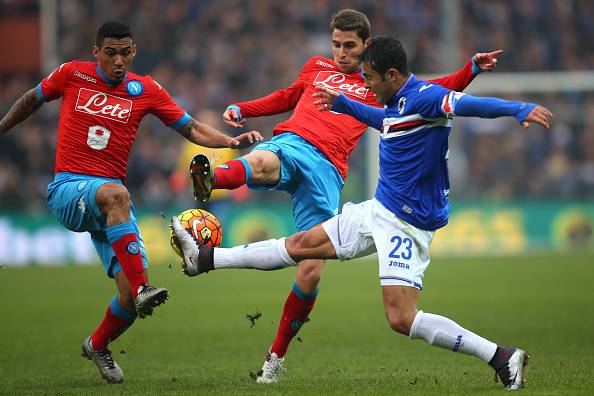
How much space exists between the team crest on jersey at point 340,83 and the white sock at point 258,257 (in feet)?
5.73

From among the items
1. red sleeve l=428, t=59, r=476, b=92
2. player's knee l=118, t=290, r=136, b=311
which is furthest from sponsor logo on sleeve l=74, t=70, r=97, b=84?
red sleeve l=428, t=59, r=476, b=92

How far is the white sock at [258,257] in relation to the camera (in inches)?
291

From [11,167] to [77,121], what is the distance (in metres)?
15.0

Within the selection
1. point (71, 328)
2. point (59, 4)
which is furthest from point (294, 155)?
point (59, 4)

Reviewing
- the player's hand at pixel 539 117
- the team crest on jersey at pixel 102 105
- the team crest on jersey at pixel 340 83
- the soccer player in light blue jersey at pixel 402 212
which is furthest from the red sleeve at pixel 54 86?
the player's hand at pixel 539 117

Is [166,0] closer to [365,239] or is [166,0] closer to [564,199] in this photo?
[564,199]

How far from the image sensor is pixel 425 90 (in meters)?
6.82

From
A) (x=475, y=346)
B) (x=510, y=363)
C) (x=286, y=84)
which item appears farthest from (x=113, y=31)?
(x=286, y=84)

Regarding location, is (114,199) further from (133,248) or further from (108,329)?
(108,329)

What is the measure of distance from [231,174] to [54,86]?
1721 mm

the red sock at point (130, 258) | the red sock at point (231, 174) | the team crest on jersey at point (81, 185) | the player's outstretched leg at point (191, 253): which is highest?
the red sock at point (231, 174)

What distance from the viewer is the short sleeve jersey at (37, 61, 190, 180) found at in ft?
26.7

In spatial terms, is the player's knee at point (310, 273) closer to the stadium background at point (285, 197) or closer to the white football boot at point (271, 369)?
the white football boot at point (271, 369)

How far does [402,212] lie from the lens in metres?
7.00
